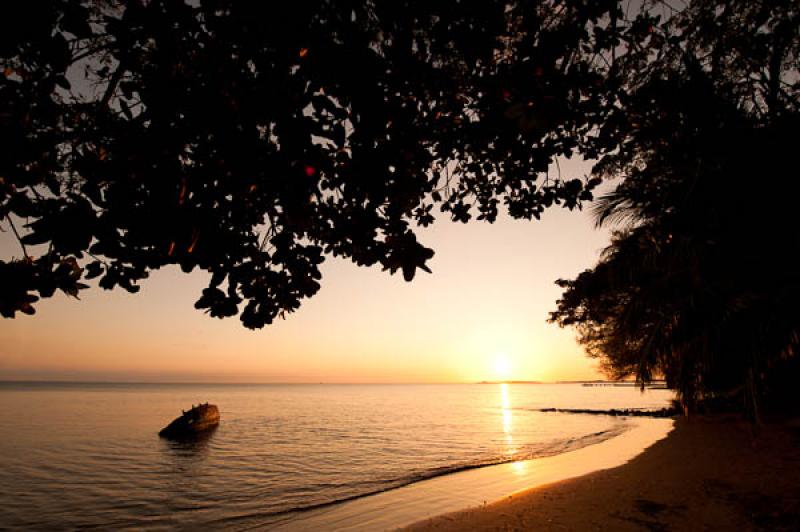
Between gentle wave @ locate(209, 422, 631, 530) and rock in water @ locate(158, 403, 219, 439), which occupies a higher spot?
gentle wave @ locate(209, 422, 631, 530)

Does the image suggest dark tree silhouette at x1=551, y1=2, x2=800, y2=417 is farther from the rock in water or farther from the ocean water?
the rock in water

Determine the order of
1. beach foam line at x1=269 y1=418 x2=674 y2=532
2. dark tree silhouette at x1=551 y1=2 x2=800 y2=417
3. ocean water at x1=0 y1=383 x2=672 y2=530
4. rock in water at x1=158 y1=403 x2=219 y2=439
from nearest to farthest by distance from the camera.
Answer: dark tree silhouette at x1=551 y1=2 x2=800 y2=417, beach foam line at x1=269 y1=418 x2=674 y2=532, ocean water at x1=0 y1=383 x2=672 y2=530, rock in water at x1=158 y1=403 x2=219 y2=439

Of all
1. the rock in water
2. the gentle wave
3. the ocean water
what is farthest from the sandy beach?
the rock in water

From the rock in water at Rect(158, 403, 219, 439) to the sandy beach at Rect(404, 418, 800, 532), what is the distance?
25179mm

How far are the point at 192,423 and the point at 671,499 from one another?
29.1 meters

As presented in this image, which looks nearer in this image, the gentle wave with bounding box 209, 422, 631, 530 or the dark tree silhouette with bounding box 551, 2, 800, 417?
the dark tree silhouette with bounding box 551, 2, 800, 417

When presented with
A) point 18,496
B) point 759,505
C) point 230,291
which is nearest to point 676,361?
point 759,505

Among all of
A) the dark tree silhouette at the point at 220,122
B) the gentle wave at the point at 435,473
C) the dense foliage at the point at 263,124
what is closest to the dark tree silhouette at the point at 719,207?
the dense foliage at the point at 263,124

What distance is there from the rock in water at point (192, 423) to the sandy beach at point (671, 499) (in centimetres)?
2518

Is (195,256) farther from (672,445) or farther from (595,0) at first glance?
(672,445)

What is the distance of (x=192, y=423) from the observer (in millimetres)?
28000

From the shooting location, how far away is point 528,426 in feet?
100

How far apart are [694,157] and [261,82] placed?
21.2 ft

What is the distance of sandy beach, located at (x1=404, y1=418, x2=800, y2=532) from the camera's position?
6.42 m
